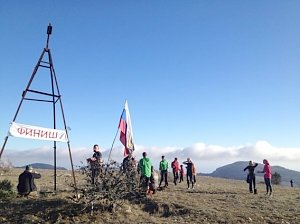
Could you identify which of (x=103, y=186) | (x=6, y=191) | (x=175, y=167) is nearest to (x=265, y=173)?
(x=175, y=167)

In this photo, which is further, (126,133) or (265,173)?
(265,173)

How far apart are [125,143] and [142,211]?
176 inches

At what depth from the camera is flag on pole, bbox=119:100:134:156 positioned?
1908 cm

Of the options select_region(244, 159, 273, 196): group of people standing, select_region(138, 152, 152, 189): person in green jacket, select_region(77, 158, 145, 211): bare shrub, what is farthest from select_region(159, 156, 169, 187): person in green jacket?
select_region(77, 158, 145, 211): bare shrub

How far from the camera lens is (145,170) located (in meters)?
17.5

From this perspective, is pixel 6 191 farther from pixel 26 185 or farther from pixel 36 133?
pixel 36 133

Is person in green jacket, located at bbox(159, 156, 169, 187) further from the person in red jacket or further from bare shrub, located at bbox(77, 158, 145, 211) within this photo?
bare shrub, located at bbox(77, 158, 145, 211)

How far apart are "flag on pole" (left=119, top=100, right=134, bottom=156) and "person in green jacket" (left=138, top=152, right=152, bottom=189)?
1.44 meters

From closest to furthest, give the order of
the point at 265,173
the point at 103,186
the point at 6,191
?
the point at 103,186, the point at 6,191, the point at 265,173

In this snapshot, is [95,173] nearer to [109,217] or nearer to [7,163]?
[109,217]

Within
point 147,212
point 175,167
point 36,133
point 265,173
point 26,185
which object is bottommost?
point 147,212

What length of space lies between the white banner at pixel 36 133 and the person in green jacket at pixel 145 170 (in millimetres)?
3561

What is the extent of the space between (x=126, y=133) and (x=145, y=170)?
93.3 inches

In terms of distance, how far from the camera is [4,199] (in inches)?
613
